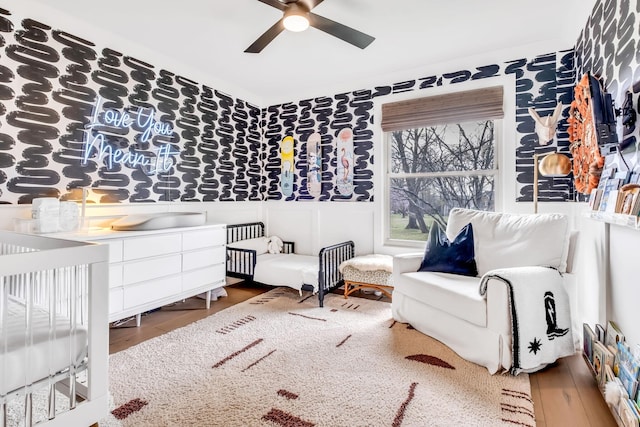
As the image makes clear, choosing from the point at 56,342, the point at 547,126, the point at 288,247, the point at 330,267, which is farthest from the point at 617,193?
the point at 288,247

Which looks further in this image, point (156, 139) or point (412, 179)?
point (412, 179)

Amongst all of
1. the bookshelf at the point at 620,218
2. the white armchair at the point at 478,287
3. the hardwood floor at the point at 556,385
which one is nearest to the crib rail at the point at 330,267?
the white armchair at the point at 478,287

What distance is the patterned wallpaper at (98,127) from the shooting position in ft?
7.64

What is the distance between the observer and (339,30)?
88.0 inches

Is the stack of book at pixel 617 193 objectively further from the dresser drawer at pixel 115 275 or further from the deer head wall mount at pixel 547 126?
the dresser drawer at pixel 115 275

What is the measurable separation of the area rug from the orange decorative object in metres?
1.38

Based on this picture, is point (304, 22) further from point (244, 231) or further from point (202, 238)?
point (244, 231)

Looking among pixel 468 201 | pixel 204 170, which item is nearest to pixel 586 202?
pixel 468 201

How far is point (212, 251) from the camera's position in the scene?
10.1 feet

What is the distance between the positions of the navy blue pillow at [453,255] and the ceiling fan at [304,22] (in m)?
1.62

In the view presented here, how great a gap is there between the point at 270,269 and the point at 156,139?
1.74 m

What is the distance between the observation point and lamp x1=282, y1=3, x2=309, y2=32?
206 cm

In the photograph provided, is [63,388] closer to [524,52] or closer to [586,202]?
[586,202]

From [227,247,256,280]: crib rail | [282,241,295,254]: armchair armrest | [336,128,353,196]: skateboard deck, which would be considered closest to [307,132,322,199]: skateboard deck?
[336,128,353,196]: skateboard deck
